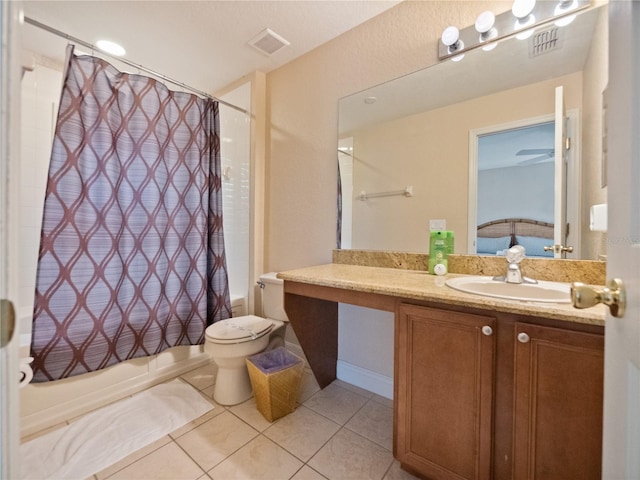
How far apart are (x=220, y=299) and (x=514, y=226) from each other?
1.93 metres

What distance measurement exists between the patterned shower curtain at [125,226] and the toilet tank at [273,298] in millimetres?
342

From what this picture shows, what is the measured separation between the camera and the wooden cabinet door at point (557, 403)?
29.5 inches

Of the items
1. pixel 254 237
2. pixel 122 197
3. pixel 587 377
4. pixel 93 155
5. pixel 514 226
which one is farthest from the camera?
pixel 254 237

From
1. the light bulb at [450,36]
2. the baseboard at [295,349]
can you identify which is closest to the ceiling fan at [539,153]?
the light bulb at [450,36]

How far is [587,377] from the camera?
2.47 ft

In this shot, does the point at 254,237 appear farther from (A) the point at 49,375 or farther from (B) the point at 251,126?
(A) the point at 49,375

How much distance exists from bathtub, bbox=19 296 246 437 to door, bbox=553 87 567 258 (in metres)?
2.37

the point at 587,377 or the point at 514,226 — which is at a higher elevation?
the point at 514,226

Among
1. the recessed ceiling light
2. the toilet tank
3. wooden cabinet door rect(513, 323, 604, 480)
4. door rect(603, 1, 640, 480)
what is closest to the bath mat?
the toilet tank

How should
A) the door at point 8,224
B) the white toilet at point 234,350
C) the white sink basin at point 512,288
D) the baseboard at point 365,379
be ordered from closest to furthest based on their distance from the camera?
the door at point 8,224
the white sink basin at point 512,288
the white toilet at point 234,350
the baseboard at point 365,379

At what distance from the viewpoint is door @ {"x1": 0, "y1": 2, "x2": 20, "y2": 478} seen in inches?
13.9

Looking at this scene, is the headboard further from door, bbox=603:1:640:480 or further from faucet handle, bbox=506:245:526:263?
door, bbox=603:1:640:480

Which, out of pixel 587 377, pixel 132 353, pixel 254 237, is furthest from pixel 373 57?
pixel 132 353

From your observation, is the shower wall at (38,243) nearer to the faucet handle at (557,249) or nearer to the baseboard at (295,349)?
the baseboard at (295,349)
